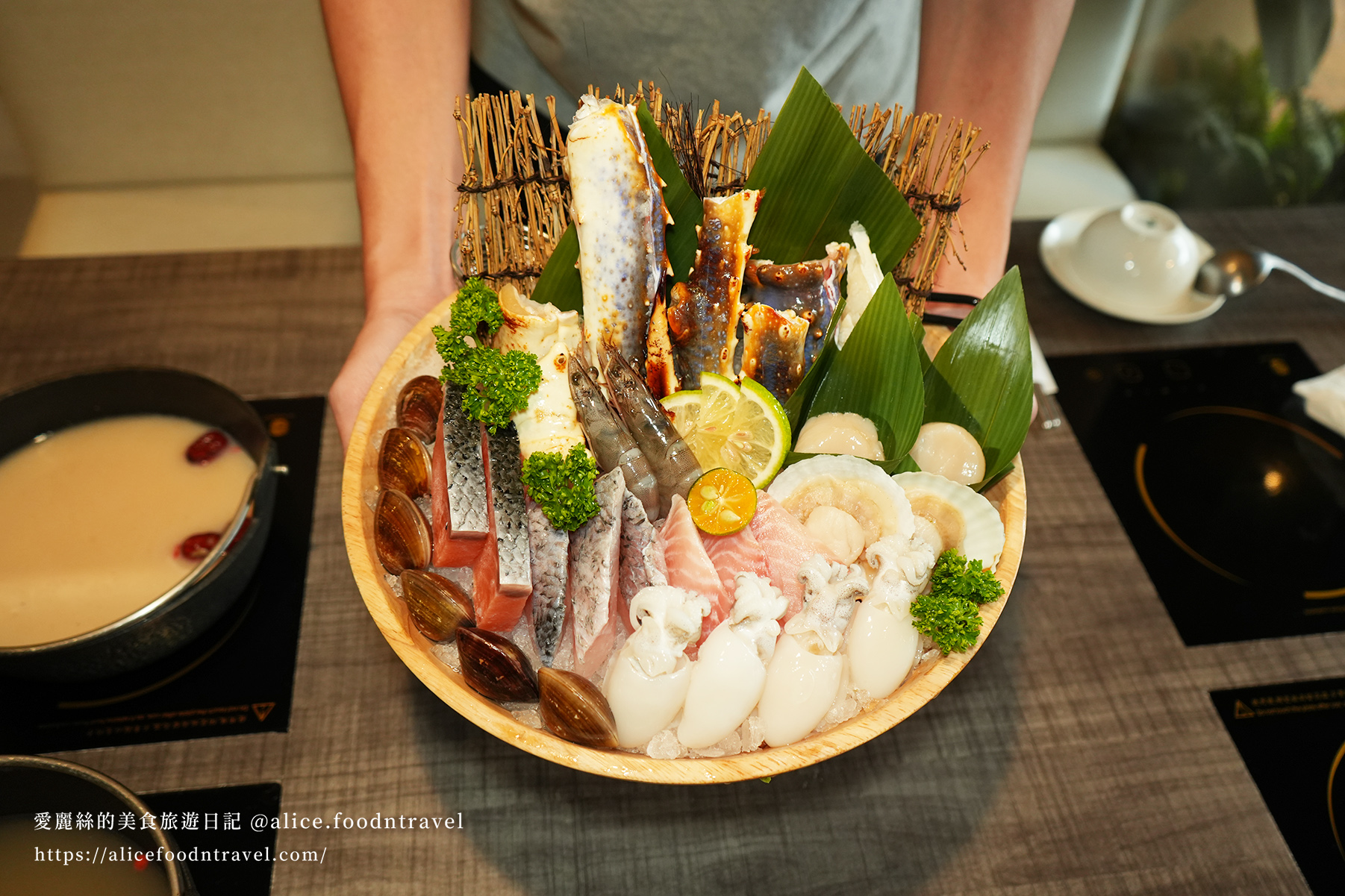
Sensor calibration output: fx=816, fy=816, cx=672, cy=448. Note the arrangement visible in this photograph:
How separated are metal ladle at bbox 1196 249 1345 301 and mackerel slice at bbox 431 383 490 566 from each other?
1.94 meters

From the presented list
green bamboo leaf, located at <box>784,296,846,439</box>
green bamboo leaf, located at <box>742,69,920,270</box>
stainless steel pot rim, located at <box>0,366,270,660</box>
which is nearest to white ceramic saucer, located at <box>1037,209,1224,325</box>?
green bamboo leaf, located at <box>742,69,920,270</box>

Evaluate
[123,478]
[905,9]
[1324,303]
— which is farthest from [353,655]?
[1324,303]

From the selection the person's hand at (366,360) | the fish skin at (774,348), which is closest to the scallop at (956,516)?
the fish skin at (774,348)

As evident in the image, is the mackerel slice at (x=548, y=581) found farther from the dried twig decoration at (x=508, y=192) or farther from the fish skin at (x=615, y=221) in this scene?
the dried twig decoration at (x=508, y=192)

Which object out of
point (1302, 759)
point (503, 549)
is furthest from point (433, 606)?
point (1302, 759)

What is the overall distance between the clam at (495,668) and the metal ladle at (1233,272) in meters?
2.04

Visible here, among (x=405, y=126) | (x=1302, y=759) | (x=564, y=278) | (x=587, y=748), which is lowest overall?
(x=1302, y=759)

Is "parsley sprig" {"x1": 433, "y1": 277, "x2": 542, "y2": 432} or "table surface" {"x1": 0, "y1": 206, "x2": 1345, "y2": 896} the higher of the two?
"parsley sprig" {"x1": 433, "y1": 277, "x2": 542, "y2": 432}

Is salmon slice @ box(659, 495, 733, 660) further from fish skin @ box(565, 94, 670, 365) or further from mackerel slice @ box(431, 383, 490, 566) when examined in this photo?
fish skin @ box(565, 94, 670, 365)

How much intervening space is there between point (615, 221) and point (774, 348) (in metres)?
0.35

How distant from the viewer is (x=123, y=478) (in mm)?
1558

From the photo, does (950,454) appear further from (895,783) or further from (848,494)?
(895,783)

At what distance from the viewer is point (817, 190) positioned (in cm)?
151

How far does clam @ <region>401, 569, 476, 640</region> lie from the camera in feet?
3.91
